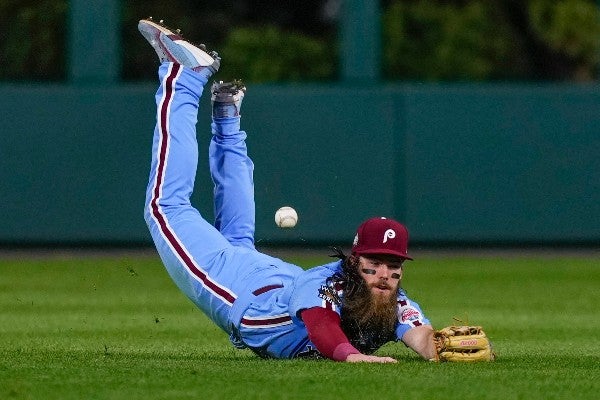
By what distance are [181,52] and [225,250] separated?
1.28 metres

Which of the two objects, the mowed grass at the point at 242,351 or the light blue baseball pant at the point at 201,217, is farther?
the light blue baseball pant at the point at 201,217

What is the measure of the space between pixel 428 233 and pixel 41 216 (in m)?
3.98

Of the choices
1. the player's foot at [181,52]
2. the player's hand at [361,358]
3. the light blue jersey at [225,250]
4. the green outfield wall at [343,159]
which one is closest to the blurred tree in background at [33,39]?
the green outfield wall at [343,159]

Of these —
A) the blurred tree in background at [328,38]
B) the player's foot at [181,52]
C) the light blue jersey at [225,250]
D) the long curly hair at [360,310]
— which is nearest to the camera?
the long curly hair at [360,310]

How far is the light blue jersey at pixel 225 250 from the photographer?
711 centimetres

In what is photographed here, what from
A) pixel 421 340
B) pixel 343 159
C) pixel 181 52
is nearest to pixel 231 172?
pixel 181 52

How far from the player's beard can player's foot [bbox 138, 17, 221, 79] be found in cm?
211

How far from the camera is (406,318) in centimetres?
700

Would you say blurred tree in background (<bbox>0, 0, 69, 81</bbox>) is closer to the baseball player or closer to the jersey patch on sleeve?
the baseball player

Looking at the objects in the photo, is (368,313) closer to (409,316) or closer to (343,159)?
(409,316)

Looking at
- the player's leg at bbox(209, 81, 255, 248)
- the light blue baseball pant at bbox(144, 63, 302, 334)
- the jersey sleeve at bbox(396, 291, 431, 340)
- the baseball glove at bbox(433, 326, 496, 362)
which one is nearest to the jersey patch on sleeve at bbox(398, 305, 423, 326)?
the jersey sleeve at bbox(396, 291, 431, 340)

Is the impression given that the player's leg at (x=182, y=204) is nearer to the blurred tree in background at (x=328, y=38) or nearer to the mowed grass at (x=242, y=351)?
the mowed grass at (x=242, y=351)

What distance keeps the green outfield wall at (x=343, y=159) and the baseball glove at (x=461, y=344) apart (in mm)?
8198

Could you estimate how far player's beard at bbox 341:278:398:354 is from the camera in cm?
678
